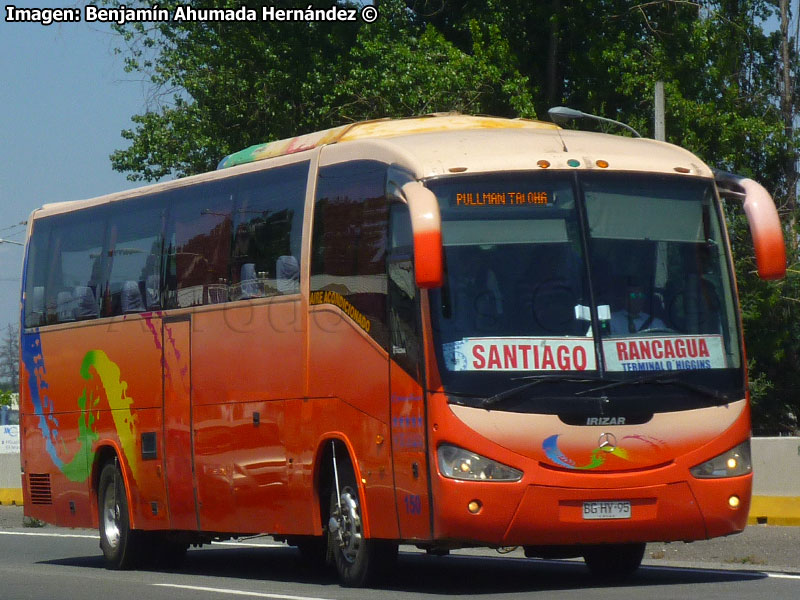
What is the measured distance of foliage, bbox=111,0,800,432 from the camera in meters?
38.7

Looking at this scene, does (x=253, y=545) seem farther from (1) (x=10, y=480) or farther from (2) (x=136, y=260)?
(1) (x=10, y=480)

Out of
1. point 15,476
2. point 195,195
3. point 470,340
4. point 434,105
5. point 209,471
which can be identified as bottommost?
point 15,476

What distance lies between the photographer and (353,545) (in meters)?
12.8

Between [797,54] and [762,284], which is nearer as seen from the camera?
[762,284]

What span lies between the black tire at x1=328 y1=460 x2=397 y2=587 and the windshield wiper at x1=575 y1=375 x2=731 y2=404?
7.33 feet

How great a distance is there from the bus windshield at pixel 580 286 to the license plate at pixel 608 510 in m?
0.76

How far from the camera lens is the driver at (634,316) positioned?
11.7 m

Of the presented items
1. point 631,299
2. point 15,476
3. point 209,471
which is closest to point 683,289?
point 631,299

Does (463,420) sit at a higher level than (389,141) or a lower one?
lower

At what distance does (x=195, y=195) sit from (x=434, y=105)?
73.9 feet

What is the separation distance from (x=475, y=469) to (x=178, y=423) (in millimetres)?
5073

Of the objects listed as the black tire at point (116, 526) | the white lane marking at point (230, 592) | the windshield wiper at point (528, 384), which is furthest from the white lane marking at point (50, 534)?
the windshield wiper at point (528, 384)

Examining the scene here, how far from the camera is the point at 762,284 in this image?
148ft

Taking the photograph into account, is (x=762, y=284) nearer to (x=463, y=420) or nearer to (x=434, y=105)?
(x=434, y=105)
